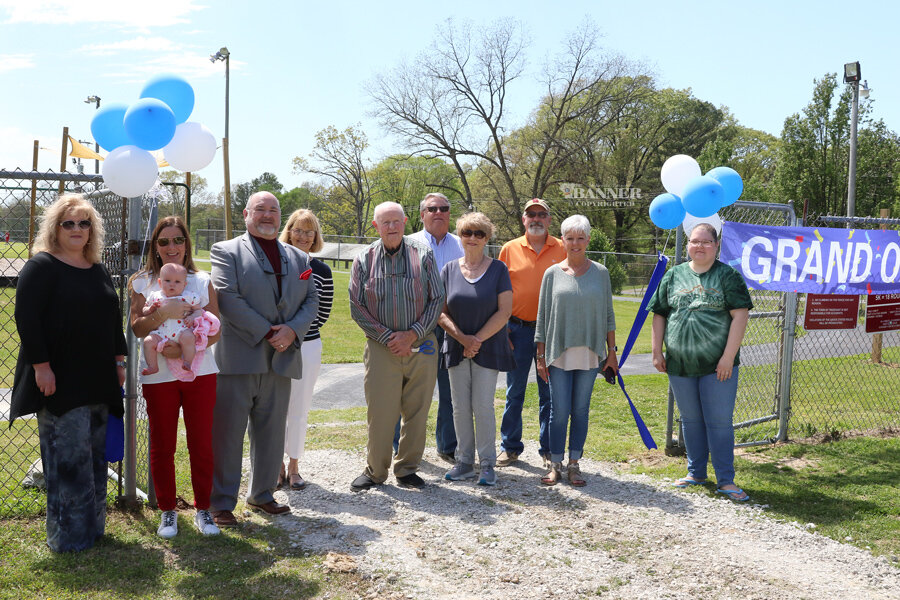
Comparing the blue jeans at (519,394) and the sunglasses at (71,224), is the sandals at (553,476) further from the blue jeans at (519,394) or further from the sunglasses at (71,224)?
the sunglasses at (71,224)

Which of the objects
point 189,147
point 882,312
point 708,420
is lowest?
point 708,420

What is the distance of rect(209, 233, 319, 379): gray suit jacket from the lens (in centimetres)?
451

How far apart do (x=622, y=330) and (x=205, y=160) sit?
15.0 meters

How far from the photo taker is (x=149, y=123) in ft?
14.1

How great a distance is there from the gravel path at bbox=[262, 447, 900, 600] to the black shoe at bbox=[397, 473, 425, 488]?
0.32 feet

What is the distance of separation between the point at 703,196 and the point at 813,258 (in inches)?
66.2

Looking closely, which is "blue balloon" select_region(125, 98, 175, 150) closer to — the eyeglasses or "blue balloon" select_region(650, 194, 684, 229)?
the eyeglasses

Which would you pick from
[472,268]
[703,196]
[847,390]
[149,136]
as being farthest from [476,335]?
[847,390]

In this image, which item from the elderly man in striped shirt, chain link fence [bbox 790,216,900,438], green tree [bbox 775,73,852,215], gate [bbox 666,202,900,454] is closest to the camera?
the elderly man in striped shirt

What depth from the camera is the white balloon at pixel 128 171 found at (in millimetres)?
4203

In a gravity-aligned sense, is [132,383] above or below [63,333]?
below

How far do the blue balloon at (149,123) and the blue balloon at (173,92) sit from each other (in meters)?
0.22

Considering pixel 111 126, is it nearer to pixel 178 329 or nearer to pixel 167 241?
pixel 167 241

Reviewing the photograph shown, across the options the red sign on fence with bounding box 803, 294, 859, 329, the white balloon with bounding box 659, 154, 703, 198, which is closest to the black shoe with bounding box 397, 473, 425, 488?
the white balloon with bounding box 659, 154, 703, 198
